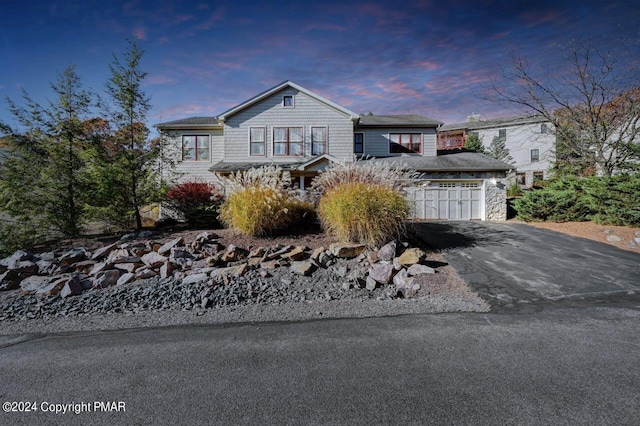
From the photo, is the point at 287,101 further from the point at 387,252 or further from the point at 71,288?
the point at 71,288

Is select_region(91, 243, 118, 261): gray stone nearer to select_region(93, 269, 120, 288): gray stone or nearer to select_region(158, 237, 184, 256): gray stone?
select_region(158, 237, 184, 256): gray stone

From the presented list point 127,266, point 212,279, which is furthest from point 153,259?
point 212,279

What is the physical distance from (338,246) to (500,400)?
4278 millimetres

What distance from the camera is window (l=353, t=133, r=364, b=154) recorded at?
17.0 meters

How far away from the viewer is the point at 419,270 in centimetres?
557

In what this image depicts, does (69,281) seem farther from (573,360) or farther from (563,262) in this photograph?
(563,262)

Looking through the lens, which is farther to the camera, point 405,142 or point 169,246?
point 405,142

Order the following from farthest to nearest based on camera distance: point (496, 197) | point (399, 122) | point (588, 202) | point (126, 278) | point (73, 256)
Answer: point (399, 122) < point (496, 197) < point (588, 202) < point (73, 256) < point (126, 278)

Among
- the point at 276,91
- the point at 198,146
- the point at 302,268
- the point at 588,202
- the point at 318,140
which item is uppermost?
the point at 276,91

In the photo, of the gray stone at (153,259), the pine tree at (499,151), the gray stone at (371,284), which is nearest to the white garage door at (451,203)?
the gray stone at (371,284)

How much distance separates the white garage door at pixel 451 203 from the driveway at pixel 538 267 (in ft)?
14.6

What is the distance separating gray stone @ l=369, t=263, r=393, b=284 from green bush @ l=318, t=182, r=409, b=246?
99cm

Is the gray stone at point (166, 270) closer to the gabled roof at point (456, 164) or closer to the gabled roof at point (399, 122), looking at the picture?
the gabled roof at point (456, 164)

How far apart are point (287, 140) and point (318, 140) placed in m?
1.76
